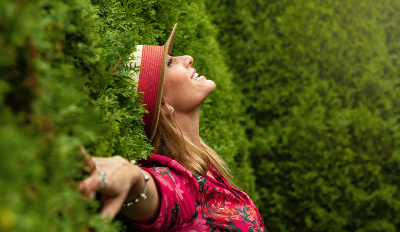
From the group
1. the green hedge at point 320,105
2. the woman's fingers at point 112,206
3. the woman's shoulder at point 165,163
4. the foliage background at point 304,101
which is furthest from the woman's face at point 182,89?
the green hedge at point 320,105

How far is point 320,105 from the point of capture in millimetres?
4617

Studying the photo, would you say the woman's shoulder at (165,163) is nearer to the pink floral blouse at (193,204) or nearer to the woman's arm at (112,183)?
the pink floral blouse at (193,204)

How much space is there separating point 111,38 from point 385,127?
3796 millimetres

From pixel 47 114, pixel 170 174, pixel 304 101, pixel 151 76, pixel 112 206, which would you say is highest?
pixel 47 114

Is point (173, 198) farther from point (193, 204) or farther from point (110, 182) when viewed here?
point (110, 182)

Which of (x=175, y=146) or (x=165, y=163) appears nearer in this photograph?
(x=165, y=163)

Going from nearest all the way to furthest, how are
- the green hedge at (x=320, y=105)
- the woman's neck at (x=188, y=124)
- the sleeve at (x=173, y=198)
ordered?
the sleeve at (x=173, y=198), the woman's neck at (x=188, y=124), the green hedge at (x=320, y=105)

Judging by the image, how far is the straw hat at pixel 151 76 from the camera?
216 centimetres

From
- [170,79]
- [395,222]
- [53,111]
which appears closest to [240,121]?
[395,222]

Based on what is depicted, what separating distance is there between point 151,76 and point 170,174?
701 millimetres

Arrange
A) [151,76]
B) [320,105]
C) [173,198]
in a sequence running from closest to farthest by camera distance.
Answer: [173,198] → [151,76] → [320,105]

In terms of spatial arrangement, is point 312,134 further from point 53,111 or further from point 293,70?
point 53,111

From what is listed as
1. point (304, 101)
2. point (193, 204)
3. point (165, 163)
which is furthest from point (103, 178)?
point (304, 101)

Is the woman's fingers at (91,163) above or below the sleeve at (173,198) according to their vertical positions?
above
